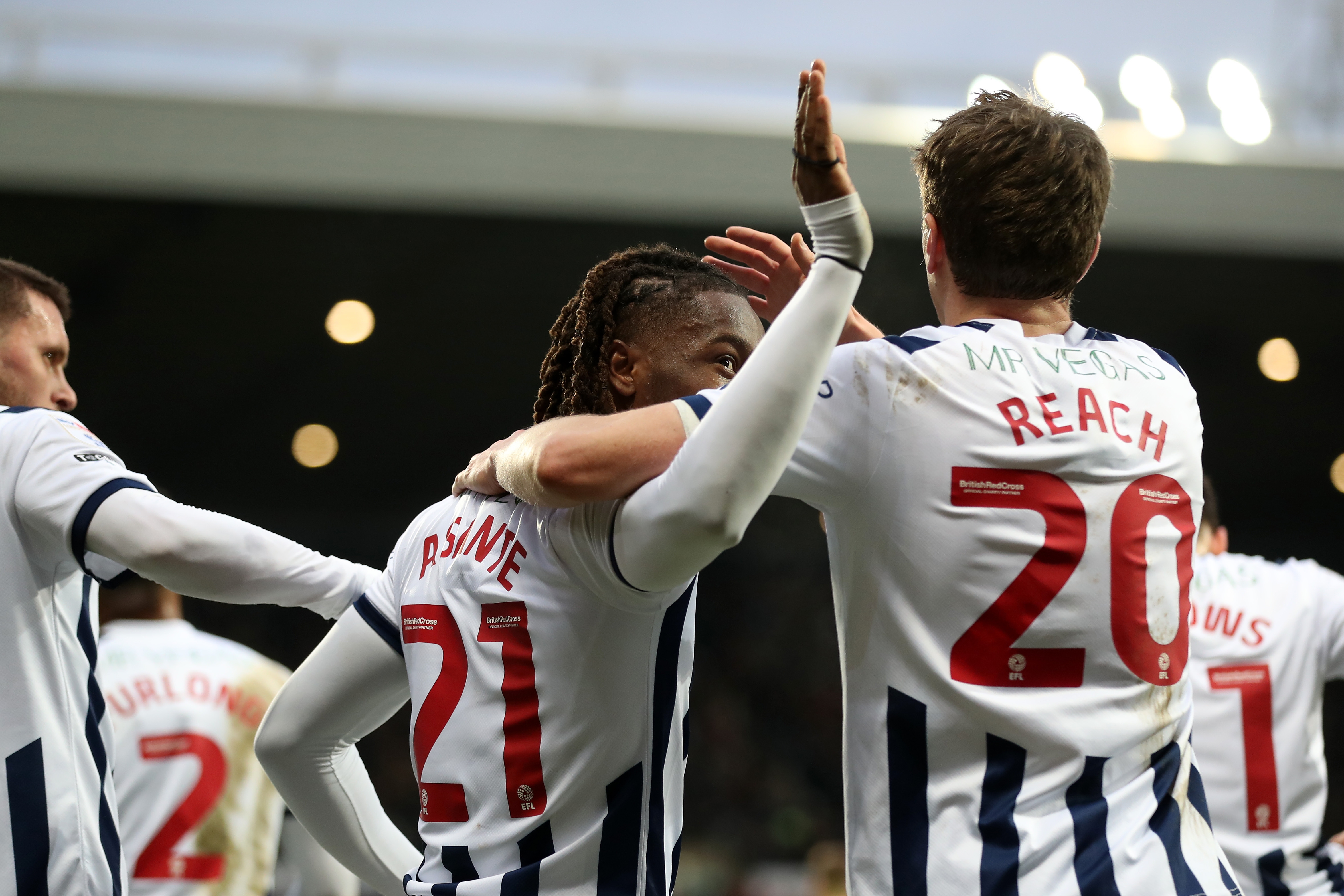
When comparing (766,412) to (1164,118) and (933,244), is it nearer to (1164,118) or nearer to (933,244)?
(933,244)

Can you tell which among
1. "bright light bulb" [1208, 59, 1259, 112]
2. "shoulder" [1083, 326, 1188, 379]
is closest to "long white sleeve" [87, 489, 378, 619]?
"shoulder" [1083, 326, 1188, 379]

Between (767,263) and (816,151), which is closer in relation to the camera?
(816,151)

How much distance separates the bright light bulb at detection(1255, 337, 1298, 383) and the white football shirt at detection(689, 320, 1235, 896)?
429 inches

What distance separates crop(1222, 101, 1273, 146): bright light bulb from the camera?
9859 millimetres

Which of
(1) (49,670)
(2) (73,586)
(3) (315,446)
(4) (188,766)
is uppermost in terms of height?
(2) (73,586)

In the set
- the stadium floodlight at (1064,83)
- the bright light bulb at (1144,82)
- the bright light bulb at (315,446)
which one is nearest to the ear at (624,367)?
the stadium floodlight at (1064,83)

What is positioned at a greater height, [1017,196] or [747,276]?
[1017,196]

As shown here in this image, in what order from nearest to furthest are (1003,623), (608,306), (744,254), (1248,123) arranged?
(1003,623), (744,254), (608,306), (1248,123)

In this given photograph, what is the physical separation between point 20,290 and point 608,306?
1.42 m

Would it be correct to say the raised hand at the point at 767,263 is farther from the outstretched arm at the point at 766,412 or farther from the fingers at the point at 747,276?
the outstretched arm at the point at 766,412

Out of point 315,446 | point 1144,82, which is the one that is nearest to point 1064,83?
point 1144,82

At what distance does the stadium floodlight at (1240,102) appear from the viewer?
990 cm

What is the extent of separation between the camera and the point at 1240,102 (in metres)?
10.0

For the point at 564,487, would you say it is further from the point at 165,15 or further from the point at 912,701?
the point at 165,15
